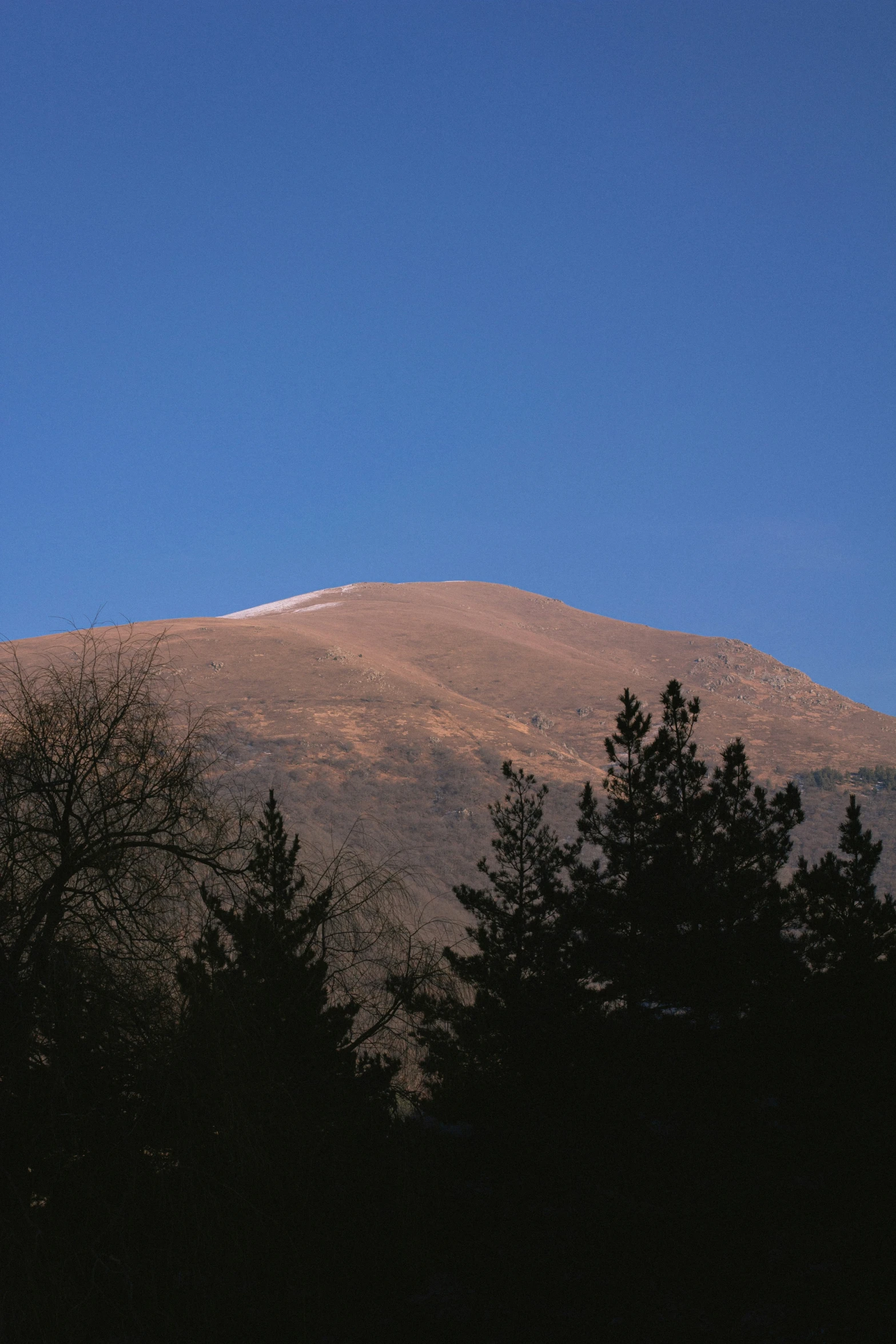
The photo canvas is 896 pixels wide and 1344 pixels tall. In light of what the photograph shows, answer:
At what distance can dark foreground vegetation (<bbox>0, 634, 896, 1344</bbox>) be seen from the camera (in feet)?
17.8

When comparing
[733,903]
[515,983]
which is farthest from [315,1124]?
[515,983]

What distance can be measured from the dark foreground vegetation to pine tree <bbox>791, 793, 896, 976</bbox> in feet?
24.6

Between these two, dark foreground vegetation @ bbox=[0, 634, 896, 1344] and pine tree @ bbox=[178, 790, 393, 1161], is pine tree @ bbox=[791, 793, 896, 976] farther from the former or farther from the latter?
pine tree @ bbox=[178, 790, 393, 1161]

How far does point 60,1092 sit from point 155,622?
143252mm

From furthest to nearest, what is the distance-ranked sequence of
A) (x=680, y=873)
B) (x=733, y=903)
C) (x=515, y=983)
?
(x=515, y=983) → (x=680, y=873) → (x=733, y=903)

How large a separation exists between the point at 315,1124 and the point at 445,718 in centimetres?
10799

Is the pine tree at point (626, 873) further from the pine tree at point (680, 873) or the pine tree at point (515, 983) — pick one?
the pine tree at point (515, 983)

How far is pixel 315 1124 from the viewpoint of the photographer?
6918mm

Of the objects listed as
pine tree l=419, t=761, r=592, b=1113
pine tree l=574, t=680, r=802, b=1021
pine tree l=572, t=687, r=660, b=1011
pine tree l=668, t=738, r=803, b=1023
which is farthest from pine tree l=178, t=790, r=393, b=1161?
pine tree l=572, t=687, r=660, b=1011

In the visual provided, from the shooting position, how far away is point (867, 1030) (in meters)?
9.71

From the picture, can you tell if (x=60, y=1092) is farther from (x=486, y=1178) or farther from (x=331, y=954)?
(x=486, y=1178)

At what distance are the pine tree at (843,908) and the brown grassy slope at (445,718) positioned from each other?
42.1m

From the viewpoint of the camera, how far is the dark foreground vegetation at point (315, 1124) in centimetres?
543

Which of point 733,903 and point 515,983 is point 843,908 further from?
point 515,983
